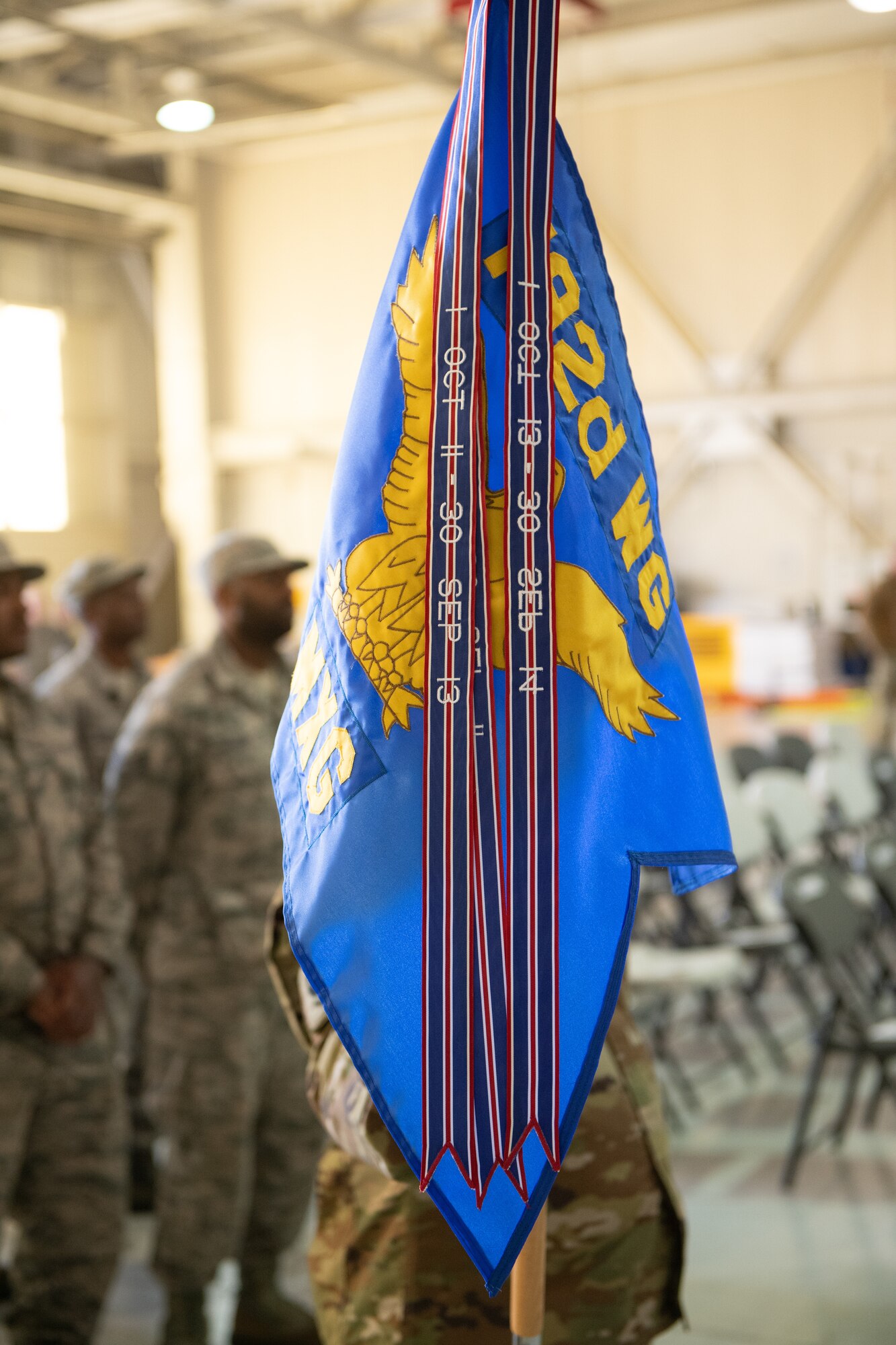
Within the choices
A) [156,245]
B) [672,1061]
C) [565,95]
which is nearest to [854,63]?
[565,95]

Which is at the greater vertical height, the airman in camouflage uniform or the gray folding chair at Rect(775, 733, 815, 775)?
the gray folding chair at Rect(775, 733, 815, 775)

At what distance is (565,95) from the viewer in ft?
49.5

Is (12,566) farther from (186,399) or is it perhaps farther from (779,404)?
(186,399)

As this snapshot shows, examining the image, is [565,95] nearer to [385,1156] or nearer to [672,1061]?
[672,1061]

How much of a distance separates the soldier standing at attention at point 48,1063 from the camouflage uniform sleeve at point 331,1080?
3.84 ft

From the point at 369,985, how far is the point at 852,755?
789 centimetres

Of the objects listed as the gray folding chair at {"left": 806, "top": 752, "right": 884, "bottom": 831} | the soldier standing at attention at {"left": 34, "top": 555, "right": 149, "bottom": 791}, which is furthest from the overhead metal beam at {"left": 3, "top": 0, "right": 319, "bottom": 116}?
the gray folding chair at {"left": 806, "top": 752, "right": 884, "bottom": 831}

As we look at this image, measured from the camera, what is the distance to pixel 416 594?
162cm

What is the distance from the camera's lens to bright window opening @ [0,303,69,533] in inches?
649

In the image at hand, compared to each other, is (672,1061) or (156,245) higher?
(156,245)

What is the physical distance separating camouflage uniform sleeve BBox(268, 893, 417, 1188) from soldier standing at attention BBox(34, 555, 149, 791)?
10.8 ft

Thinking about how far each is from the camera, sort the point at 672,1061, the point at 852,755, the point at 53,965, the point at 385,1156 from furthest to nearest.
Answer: the point at 852,755, the point at 672,1061, the point at 53,965, the point at 385,1156

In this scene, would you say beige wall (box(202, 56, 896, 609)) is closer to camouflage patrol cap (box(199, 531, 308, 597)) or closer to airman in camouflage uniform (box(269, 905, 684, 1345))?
camouflage patrol cap (box(199, 531, 308, 597))

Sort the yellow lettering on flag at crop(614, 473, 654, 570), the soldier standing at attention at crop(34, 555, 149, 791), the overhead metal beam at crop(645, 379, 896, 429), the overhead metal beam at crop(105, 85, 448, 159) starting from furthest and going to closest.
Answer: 1. the overhead metal beam at crop(105, 85, 448, 159)
2. the overhead metal beam at crop(645, 379, 896, 429)
3. the soldier standing at attention at crop(34, 555, 149, 791)
4. the yellow lettering on flag at crop(614, 473, 654, 570)
